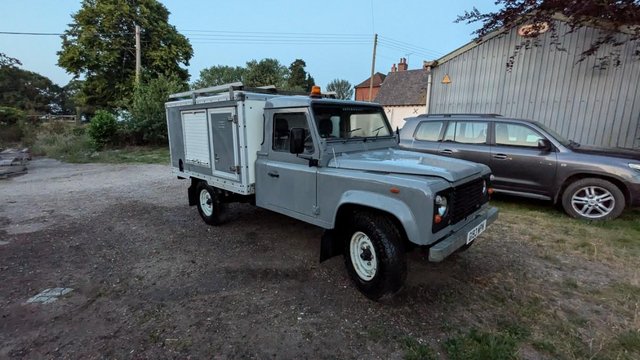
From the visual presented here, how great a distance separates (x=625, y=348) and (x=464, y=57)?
342 inches

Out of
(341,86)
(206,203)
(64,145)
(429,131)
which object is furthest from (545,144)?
(341,86)

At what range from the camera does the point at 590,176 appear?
17.7 ft

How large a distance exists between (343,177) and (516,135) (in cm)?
458

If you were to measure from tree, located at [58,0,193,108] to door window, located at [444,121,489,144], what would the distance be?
21.0 m

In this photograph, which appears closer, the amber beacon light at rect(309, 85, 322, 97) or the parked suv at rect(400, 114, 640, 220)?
the amber beacon light at rect(309, 85, 322, 97)

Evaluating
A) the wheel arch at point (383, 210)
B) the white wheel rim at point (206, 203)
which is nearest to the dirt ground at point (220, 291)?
the white wheel rim at point (206, 203)

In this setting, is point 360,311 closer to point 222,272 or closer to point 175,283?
point 222,272

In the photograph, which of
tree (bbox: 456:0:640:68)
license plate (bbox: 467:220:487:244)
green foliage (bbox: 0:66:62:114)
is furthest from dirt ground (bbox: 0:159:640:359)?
green foliage (bbox: 0:66:62:114)

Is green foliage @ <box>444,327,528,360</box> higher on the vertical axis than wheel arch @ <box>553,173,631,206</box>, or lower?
lower

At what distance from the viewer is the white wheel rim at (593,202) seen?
17.3 ft

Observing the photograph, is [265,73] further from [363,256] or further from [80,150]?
[363,256]

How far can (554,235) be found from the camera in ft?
15.9

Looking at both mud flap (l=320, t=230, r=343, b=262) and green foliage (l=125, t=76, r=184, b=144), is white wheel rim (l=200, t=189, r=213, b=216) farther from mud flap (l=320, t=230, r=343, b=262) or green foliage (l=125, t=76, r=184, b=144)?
green foliage (l=125, t=76, r=184, b=144)

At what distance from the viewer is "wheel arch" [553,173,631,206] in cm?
513
